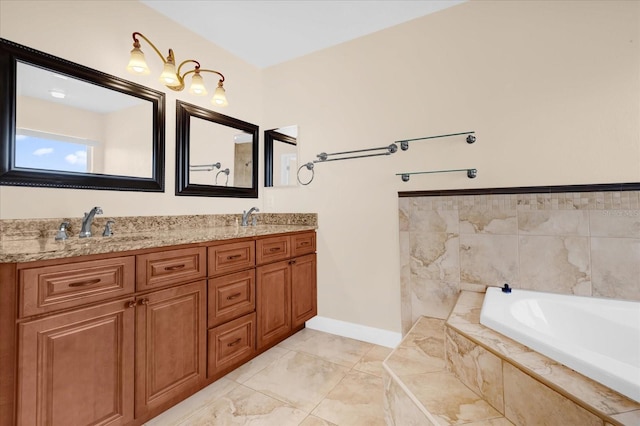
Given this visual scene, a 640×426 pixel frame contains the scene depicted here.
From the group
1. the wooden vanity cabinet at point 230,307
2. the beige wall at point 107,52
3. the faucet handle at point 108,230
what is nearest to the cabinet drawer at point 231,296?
the wooden vanity cabinet at point 230,307

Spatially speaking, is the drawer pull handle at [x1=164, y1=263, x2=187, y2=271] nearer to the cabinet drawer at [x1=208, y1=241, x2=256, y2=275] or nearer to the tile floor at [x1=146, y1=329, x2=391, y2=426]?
the cabinet drawer at [x1=208, y1=241, x2=256, y2=275]

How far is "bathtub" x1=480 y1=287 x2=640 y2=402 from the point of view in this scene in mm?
973

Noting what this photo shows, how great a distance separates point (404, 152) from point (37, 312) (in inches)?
86.4

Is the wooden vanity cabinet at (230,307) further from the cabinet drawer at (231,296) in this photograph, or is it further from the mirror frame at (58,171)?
the mirror frame at (58,171)

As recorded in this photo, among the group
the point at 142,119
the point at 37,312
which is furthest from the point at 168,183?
the point at 37,312

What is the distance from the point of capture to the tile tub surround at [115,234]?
3.53 ft

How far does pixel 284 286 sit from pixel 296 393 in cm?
73

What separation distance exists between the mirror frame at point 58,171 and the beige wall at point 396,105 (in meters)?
0.06

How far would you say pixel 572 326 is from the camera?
1510mm

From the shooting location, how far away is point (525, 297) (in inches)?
65.4

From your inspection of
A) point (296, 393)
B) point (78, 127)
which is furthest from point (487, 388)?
point (78, 127)

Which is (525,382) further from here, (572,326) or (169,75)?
(169,75)

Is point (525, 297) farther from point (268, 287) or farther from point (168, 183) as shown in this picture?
point (168, 183)

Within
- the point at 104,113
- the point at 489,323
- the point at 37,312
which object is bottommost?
the point at 489,323
